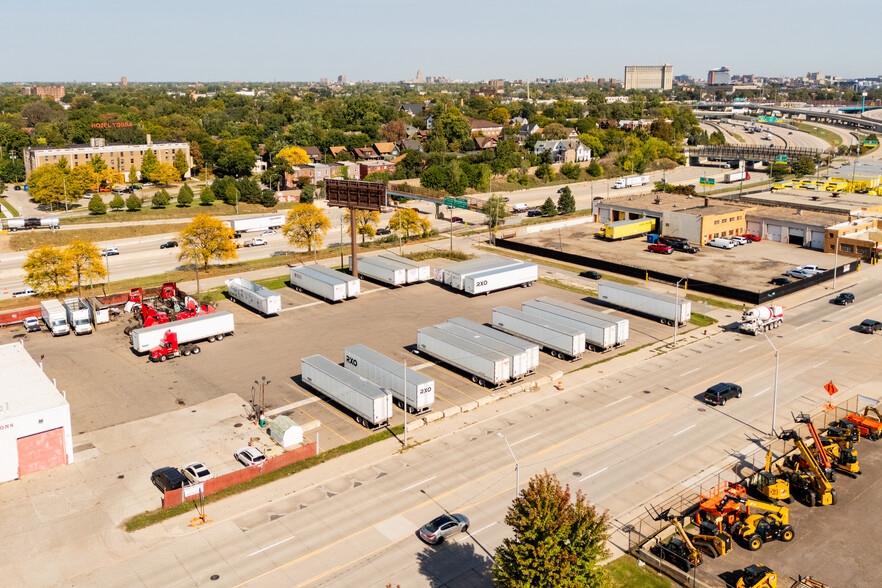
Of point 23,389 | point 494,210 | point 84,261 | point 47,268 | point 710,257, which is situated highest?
point 494,210

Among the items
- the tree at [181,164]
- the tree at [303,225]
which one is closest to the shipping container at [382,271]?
the tree at [303,225]

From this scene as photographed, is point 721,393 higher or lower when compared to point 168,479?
higher

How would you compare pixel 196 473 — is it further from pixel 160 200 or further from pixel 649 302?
pixel 160 200

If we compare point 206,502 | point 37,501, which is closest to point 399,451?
point 206,502

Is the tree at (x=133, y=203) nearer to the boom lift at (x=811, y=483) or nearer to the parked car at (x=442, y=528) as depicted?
the parked car at (x=442, y=528)

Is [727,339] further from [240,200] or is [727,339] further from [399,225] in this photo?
[240,200]

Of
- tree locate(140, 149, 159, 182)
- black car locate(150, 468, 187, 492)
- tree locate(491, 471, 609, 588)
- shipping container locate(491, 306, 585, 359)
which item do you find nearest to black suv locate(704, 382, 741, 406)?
shipping container locate(491, 306, 585, 359)

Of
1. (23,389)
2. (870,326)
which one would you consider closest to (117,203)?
(23,389)
